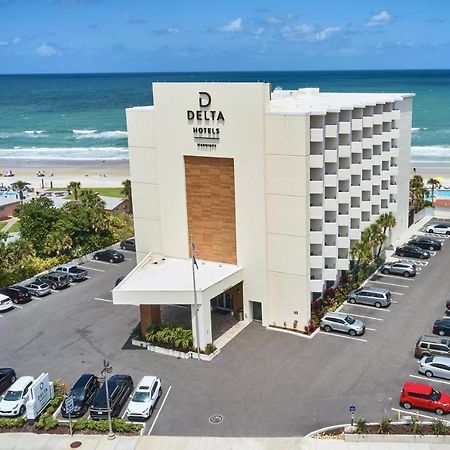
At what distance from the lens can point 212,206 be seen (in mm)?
44625

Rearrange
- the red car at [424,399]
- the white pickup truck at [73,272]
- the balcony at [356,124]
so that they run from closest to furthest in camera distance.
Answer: the red car at [424,399] → the balcony at [356,124] → the white pickup truck at [73,272]

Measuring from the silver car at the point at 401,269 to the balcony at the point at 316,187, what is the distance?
1514 centimetres

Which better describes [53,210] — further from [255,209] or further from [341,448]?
[341,448]

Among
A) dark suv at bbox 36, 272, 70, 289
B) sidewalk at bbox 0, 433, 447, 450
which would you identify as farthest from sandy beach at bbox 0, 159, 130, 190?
sidewalk at bbox 0, 433, 447, 450

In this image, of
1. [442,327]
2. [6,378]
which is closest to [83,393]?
[6,378]

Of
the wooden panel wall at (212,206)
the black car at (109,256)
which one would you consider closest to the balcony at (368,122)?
the wooden panel wall at (212,206)

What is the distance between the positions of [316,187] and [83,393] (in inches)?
796

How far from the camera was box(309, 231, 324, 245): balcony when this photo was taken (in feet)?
141

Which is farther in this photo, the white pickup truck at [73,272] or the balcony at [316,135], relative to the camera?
the white pickup truck at [73,272]

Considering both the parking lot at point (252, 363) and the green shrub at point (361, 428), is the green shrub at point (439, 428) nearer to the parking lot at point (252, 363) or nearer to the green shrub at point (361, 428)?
the parking lot at point (252, 363)

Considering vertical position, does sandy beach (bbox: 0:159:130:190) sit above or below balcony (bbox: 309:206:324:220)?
below

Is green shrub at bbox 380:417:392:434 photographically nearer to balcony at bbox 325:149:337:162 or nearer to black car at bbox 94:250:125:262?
balcony at bbox 325:149:337:162

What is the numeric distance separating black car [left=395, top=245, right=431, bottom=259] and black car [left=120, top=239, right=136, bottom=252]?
26321 millimetres

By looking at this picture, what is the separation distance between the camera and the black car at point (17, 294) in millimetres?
50500
